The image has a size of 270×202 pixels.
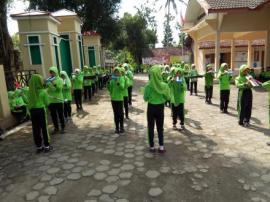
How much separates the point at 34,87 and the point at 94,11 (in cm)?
1994

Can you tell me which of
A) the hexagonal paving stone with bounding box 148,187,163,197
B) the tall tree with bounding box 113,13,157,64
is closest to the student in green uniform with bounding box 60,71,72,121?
the hexagonal paving stone with bounding box 148,187,163,197

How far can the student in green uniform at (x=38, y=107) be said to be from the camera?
19.7 feet

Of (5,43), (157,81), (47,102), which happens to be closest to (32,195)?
(47,102)

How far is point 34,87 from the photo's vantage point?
603 centimetres

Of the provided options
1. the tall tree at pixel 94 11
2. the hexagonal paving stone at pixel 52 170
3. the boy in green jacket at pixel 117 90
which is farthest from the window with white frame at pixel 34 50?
the tall tree at pixel 94 11

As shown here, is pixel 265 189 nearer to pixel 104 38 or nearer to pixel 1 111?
pixel 1 111

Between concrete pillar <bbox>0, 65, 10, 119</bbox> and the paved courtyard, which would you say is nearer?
the paved courtyard

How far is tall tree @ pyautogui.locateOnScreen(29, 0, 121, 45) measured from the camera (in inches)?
938

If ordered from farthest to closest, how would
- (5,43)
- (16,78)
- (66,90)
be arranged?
(5,43) → (16,78) → (66,90)

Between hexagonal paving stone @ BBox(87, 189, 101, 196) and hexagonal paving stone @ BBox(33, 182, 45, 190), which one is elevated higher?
hexagonal paving stone @ BBox(33, 182, 45, 190)

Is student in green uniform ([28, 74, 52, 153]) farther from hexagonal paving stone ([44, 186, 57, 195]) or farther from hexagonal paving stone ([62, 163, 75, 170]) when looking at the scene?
hexagonal paving stone ([44, 186, 57, 195])

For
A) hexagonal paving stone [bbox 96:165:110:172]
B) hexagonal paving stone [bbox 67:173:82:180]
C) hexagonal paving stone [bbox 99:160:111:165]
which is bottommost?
hexagonal paving stone [bbox 67:173:82:180]

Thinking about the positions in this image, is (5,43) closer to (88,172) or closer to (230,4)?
(88,172)

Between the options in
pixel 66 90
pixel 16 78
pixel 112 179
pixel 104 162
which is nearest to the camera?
pixel 112 179
